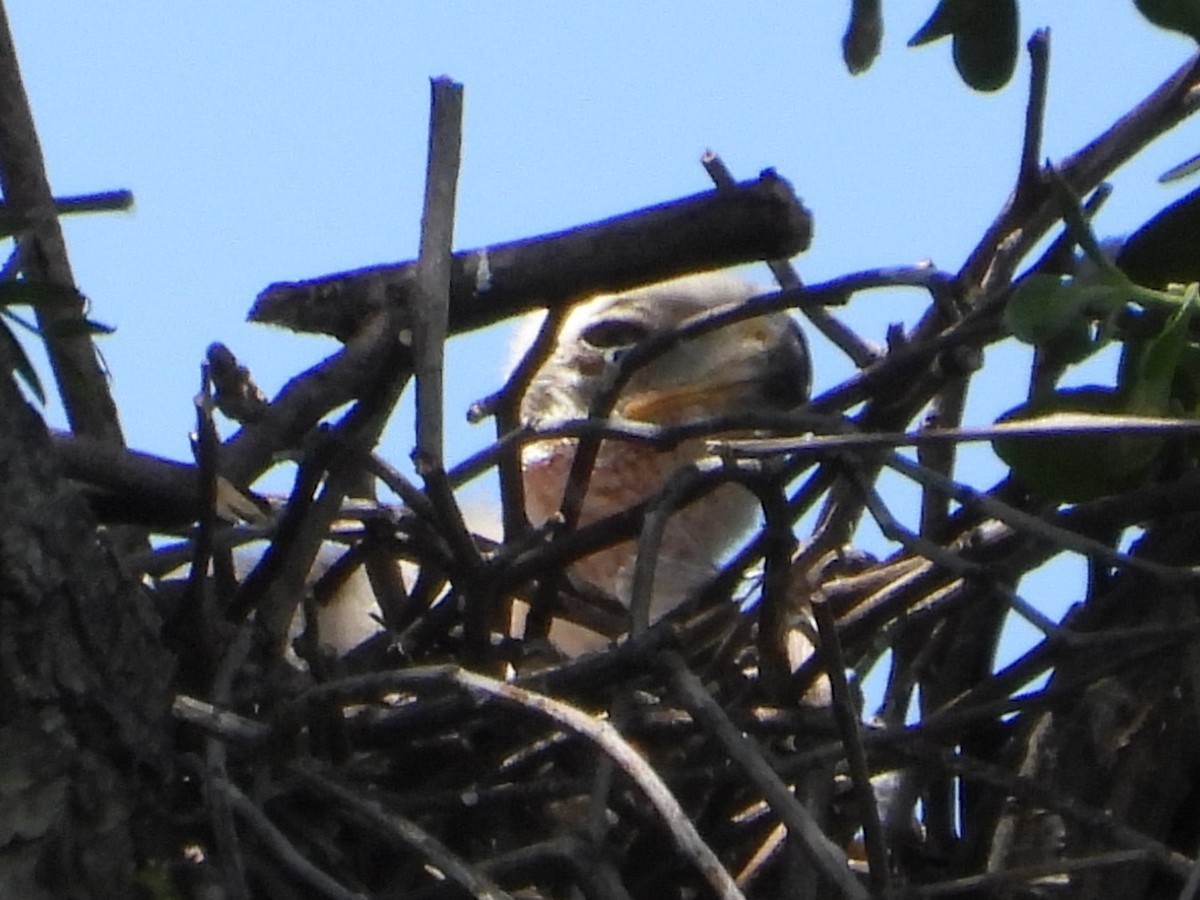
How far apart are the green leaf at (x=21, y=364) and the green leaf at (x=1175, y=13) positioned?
2.82 feet

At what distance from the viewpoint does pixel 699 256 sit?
180cm

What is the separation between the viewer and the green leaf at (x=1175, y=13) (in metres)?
1.59

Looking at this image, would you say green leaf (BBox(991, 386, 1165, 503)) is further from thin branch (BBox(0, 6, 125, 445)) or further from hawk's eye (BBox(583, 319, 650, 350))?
hawk's eye (BBox(583, 319, 650, 350))

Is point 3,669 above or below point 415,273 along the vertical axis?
below

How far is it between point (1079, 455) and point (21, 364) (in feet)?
2.57

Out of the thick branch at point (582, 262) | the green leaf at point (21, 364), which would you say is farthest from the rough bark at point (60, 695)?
the thick branch at point (582, 262)

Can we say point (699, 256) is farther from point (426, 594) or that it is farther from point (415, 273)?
point (426, 594)

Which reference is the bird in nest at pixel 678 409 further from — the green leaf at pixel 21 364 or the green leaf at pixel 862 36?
the green leaf at pixel 21 364

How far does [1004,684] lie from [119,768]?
2.30ft

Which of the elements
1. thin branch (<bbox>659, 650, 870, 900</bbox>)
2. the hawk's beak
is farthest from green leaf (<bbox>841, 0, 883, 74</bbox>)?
the hawk's beak

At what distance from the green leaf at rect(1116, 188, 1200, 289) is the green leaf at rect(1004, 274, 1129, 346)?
9 cm

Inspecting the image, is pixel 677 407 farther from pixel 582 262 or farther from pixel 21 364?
pixel 21 364

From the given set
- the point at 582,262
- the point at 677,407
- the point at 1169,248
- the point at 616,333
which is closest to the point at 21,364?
the point at 582,262

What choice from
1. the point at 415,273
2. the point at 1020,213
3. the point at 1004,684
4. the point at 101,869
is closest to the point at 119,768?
the point at 101,869
